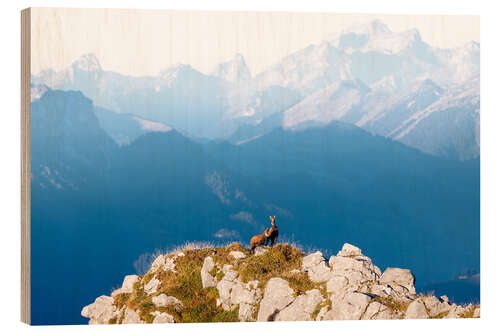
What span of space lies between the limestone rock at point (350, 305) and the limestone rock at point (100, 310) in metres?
4.81

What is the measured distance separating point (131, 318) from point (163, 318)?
2.43ft

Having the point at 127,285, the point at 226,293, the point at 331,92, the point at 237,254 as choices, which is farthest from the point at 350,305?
the point at 331,92

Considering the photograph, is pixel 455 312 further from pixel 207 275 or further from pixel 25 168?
pixel 25 168

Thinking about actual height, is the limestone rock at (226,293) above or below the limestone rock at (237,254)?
below

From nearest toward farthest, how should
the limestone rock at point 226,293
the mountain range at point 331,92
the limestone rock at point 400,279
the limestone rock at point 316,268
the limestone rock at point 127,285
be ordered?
the limestone rock at point 316,268 < the limestone rock at point 226,293 < the limestone rock at point 400,279 < the limestone rock at point 127,285 < the mountain range at point 331,92

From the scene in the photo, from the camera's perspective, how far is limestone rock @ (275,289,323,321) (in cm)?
1560

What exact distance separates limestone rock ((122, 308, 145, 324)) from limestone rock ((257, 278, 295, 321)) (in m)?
2.50

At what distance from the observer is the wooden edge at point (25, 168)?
54.2 ft

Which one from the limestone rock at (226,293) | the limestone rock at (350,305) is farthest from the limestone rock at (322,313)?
the limestone rock at (226,293)

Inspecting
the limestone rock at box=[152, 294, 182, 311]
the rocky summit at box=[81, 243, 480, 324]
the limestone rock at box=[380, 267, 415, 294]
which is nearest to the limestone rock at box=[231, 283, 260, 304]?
the rocky summit at box=[81, 243, 480, 324]

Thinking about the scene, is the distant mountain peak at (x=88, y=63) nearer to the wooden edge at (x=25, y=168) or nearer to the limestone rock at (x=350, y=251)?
the wooden edge at (x=25, y=168)

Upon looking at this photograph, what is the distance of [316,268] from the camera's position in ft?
52.4

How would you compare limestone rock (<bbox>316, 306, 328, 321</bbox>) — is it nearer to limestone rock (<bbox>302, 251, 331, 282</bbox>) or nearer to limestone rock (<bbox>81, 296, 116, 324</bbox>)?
limestone rock (<bbox>302, 251, 331, 282</bbox>)

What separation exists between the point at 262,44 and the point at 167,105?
109 inches
